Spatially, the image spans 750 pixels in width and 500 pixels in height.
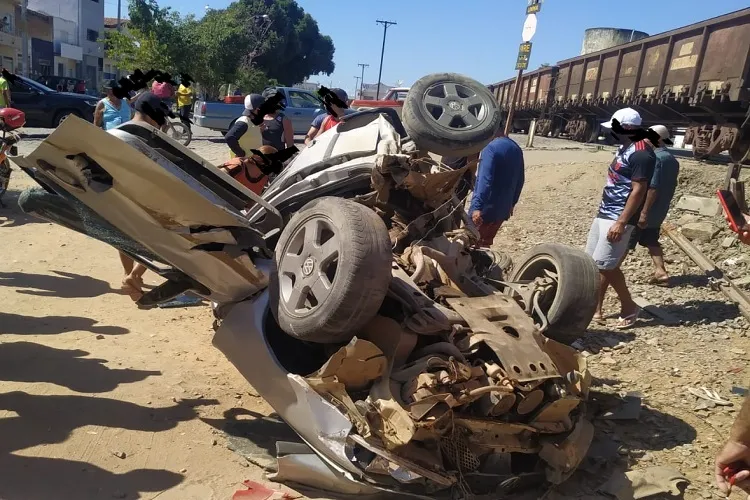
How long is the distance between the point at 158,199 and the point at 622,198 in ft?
Result: 12.7

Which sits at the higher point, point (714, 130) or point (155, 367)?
point (714, 130)

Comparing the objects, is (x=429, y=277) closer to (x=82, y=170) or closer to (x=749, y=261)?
(x=82, y=170)

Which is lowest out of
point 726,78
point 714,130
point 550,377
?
point 550,377

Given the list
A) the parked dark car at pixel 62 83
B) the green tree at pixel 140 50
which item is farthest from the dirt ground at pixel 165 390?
the parked dark car at pixel 62 83

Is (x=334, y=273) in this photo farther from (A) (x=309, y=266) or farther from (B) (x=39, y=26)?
(B) (x=39, y=26)

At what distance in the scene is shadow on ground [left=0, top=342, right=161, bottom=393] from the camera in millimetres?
3834

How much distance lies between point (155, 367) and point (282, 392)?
1.58 metres

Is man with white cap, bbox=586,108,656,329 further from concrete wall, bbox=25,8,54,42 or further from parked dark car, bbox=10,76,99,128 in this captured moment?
concrete wall, bbox=25,8,54,42

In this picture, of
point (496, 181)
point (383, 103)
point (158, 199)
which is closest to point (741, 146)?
point (383, 103)

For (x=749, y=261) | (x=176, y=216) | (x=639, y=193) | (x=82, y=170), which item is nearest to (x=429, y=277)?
(x=176, y=216)

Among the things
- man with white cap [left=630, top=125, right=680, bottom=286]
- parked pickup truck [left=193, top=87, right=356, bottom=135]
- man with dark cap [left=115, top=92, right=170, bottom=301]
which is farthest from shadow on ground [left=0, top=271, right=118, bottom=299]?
parked pickup truck [left=193, top=87, right=356, bottom=135]

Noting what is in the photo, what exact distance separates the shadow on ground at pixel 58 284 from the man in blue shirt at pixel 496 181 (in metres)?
3.44

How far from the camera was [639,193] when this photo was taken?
5004 millimetres

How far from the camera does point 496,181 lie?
540 cm
